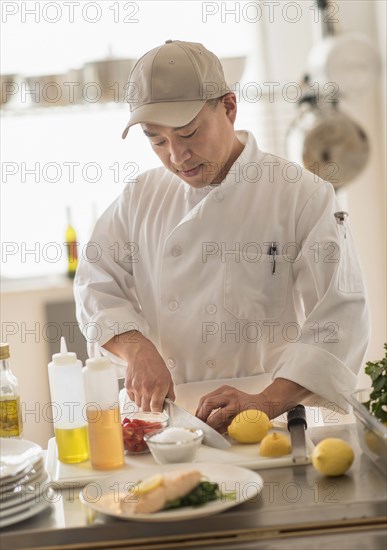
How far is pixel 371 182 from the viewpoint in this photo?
3639mm

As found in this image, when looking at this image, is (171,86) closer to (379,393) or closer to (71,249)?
(379,393)

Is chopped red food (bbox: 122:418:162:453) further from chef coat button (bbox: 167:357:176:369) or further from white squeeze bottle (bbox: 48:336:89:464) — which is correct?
chef coat button (bbox: 167:357:176:369)

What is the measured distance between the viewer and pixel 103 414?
1489 millimetres

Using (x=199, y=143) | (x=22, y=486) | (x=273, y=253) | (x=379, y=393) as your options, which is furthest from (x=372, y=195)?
(x=22, y=486)

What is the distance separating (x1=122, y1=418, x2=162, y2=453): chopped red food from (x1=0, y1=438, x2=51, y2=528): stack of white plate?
190mm

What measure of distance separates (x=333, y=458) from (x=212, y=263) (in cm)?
74

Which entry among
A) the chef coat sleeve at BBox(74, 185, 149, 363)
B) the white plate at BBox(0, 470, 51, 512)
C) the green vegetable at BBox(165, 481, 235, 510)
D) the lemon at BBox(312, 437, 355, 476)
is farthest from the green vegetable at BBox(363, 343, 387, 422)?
the chef coat sleeve at BBox(74, 185, 149, 363)

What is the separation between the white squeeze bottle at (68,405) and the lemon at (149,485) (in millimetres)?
270

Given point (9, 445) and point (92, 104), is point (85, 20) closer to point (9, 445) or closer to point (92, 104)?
point (92, 104)

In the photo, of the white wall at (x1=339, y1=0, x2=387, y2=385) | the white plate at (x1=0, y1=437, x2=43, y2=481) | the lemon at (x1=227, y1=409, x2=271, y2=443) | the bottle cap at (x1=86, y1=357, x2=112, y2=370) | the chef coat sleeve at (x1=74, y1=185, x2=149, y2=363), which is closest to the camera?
the white plate at (x1=0, y1=437, x2=43, y2=481)

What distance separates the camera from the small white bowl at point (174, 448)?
1481 mm

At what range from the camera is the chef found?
187 cm

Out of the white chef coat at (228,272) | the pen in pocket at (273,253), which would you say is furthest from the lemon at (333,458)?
the pen in pocket at (273,253)

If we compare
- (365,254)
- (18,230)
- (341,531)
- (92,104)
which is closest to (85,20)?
(92,104)
